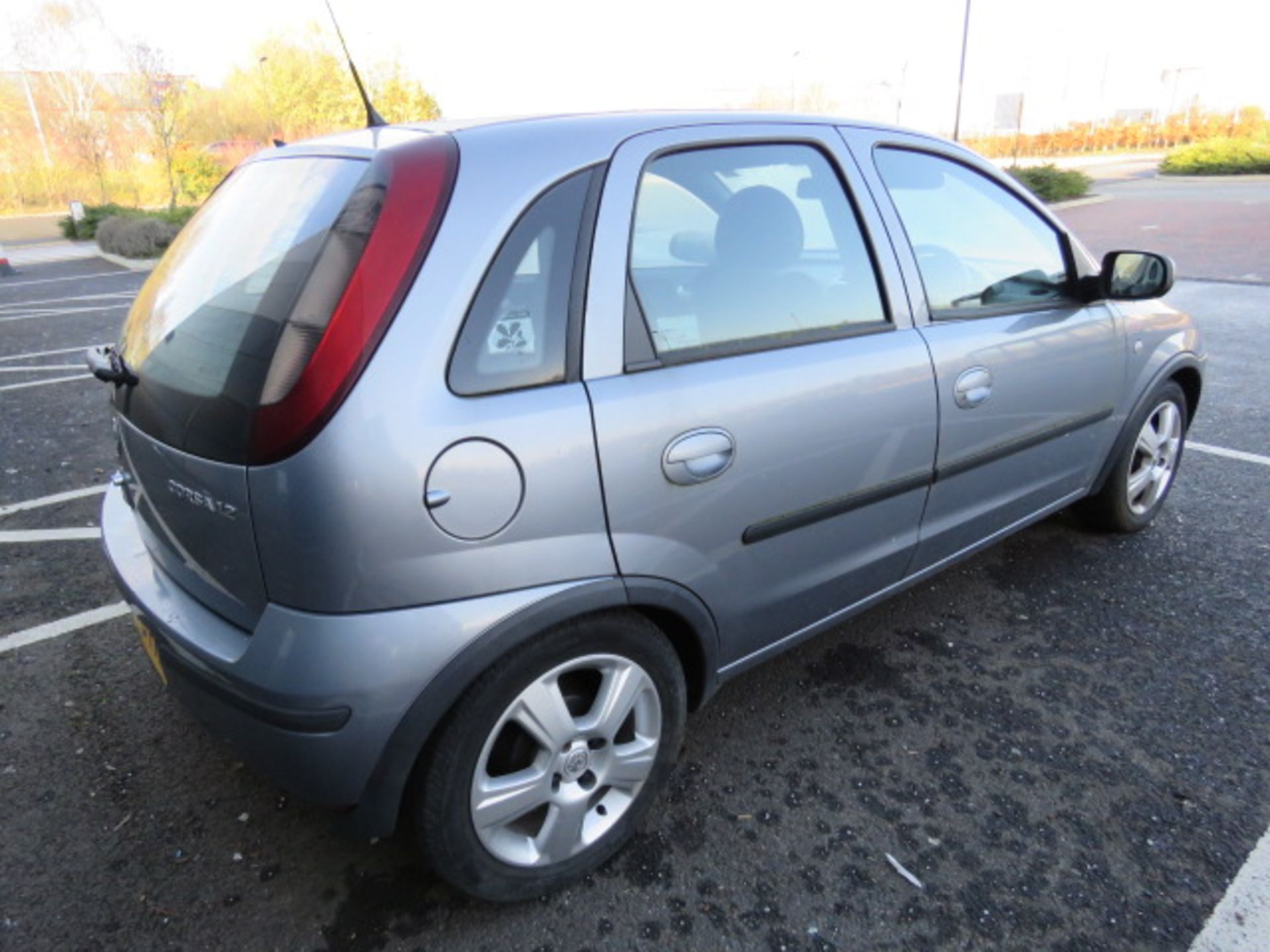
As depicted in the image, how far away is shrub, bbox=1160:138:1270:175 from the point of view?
1140 inches

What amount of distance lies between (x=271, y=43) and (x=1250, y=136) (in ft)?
140

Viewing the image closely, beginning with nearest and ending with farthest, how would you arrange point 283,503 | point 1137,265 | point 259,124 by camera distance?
point 283,503, point 1137,265, point 259,124

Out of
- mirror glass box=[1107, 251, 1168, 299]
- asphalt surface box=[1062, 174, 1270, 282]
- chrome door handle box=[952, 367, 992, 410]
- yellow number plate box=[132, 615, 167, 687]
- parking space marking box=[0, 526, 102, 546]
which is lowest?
asphalt surface box=[1062, 174, 1270, 282]

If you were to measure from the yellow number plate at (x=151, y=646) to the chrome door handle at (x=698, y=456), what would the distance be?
1205 millimetres

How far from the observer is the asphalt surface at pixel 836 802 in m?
1.85

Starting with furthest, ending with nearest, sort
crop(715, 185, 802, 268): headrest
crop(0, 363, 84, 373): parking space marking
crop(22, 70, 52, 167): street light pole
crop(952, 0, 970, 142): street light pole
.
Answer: crop(22, 70, 52, 167): street light pole → crop(952, 0, 970, 142): street light pole → crop(0, 363, 84, 373): parking space marking → crop(715, 185, 802, 268): headrest

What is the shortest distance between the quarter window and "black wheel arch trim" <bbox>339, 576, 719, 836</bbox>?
43 centimetres

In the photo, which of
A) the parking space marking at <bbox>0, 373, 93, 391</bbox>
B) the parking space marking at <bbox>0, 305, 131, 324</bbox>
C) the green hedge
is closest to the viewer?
the parking space marking at <bbox>0, 373, 93, 391</bbox>

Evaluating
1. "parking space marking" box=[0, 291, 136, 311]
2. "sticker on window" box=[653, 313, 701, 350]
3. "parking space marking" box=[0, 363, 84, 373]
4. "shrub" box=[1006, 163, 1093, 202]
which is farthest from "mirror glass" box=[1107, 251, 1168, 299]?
"shrub" box=[1006, 163, 1093, 202]

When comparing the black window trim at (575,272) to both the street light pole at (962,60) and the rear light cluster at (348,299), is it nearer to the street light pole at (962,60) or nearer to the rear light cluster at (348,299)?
the rear light cluster at (348,299)

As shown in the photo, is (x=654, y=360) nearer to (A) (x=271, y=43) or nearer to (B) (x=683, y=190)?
(B) (x=683, y=190)

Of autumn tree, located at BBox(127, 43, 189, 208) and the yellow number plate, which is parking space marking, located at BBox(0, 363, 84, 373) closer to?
the yellow number plate

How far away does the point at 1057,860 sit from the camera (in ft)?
6.52

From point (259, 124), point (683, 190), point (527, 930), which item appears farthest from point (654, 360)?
point (259, 124)
